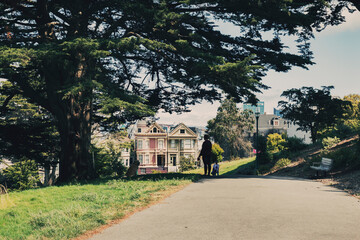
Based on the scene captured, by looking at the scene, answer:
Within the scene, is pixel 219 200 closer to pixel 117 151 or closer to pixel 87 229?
pixel 87 229

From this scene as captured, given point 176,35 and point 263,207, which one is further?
point 176,35

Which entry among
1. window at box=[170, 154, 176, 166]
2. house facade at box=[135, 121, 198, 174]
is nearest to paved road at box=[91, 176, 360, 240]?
house facade at box=[135, 121, 198, 174]

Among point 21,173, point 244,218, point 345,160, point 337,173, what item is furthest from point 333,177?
point 21,173

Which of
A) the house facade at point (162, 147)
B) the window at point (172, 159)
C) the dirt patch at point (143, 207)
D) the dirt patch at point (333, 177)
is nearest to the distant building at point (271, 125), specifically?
the house facade at point (162, 147)

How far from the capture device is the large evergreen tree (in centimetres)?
1157

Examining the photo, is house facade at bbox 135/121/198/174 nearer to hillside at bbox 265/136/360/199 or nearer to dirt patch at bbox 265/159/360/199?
hillside at bbox 265/136/360/199

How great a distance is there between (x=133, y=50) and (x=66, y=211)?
789 cm

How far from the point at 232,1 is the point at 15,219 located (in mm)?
10641

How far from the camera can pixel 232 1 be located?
1288 cm

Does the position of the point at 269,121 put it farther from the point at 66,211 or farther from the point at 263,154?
the point at 66,211

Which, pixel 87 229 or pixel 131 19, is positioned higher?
pixel 131 19

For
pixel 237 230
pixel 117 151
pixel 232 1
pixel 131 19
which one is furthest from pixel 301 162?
pixel 117 151

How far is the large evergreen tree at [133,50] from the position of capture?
1157cm

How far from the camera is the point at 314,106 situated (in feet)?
99.9
